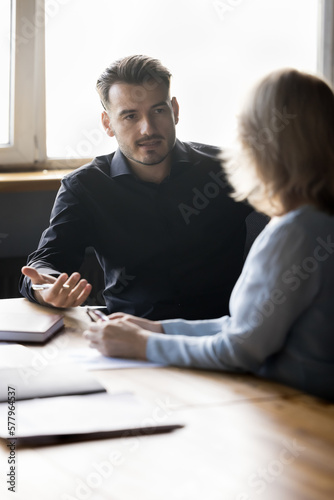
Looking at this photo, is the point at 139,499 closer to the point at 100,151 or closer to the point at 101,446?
the point at 101,446

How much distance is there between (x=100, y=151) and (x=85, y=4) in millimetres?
624

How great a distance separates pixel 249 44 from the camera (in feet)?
11.0

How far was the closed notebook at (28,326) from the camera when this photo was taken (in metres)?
1.51

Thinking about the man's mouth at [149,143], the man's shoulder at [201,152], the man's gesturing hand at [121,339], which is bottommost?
the man's gesturing hand at [121,339]

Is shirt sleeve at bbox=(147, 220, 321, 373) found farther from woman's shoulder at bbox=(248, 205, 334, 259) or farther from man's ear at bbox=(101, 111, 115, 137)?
man's ear at bbox=(101, 111, 115, 137)

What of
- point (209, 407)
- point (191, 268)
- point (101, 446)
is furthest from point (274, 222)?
point (191, 268)

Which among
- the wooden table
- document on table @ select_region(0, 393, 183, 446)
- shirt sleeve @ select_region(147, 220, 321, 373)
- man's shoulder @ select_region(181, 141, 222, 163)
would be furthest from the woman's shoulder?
man's shoulder @ select_region(181, 141, 222, 163)

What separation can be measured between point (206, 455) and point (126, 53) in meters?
2.39

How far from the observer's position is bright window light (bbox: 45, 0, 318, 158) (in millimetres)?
2984

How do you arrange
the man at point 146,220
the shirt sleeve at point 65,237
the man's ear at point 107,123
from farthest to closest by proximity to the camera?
the man's ear at point 107,123 < the man at point 146,220 < the shirt sleeve at point 65,237

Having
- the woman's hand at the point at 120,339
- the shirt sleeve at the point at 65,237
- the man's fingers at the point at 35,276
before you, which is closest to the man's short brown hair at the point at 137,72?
the shirt sleeve at the point at 65,237

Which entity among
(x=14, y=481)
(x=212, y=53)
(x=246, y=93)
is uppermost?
(x=212, y=53)

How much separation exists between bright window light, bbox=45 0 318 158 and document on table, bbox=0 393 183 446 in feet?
6.70

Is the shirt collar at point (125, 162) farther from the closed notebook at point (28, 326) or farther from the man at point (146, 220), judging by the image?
the closed notebook at point (28, 326)
